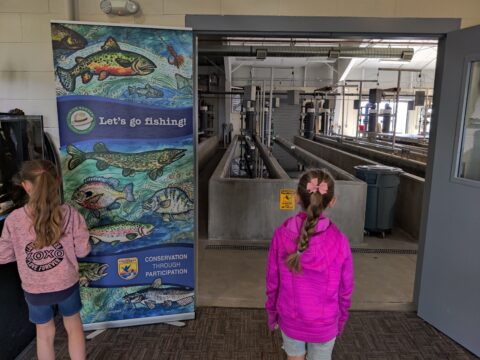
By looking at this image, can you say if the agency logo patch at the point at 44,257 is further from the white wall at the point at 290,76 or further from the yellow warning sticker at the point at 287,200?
the white wall at the point at 290,76

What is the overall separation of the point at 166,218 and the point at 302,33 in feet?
5.52

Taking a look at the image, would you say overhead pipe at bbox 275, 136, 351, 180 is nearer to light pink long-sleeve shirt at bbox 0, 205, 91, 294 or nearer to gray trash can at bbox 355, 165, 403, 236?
gray trash can at bbox 355, 165, 403, 236

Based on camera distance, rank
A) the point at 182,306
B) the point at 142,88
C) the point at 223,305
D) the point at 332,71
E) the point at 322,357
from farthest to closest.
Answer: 1. the point at 332,71
2. the point at 223,305
3. the point at 182,306
4. the point at 142,88
5. the point at 322,357

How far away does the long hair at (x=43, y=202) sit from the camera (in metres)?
1.86

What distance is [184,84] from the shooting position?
2.62 metres

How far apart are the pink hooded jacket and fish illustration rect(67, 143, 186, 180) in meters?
1.18

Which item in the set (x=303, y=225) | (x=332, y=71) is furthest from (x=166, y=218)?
(x=332, y=71)

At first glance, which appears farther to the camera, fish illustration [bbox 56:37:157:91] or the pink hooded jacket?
fish illustration [bbox 56:37:157:91]

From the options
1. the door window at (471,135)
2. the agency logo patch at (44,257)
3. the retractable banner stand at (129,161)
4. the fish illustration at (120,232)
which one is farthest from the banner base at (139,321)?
the door window at (471,135)

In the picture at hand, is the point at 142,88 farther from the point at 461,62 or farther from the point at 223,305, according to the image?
the point at 461,62

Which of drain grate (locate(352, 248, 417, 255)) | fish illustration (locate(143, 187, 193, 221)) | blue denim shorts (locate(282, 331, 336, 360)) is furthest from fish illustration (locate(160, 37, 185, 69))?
drain grate (locate(352, 248, 417, 255))

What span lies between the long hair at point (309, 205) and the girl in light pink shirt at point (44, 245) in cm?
115

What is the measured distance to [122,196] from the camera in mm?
2643

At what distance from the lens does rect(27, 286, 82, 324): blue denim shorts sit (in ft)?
6.66
